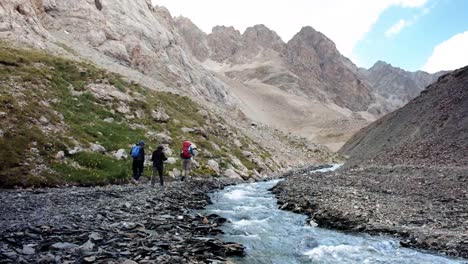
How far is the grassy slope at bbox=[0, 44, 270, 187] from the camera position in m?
30.4

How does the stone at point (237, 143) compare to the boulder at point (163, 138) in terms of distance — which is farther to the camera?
the stone at point (237, 143)

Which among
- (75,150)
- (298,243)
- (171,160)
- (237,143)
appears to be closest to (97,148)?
(75,150)

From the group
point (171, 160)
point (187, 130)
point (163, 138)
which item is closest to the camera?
point (171, 160)

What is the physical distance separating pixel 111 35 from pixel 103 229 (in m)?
95.1

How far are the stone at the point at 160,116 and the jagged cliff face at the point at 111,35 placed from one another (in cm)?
2424

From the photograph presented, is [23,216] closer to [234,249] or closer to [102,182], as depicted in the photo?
[234,249]

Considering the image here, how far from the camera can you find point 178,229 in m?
20.5

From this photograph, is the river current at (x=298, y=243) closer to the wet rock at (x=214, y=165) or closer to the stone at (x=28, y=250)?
the stone at (x=28, y=250)

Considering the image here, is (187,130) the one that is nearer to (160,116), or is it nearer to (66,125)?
(160,116)

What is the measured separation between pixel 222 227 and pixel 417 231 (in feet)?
33.8

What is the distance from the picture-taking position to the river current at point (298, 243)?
1830 centimetres

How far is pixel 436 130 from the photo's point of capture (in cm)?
6109

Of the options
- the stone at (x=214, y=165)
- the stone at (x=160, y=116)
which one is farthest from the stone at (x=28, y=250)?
the stone at (x=160, y=116)

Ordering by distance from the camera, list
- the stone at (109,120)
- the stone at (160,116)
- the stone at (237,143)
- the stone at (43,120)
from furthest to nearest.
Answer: the stone at (237,143), the stone at (160,116), the stone at (109,120), the stone at (43,120)
